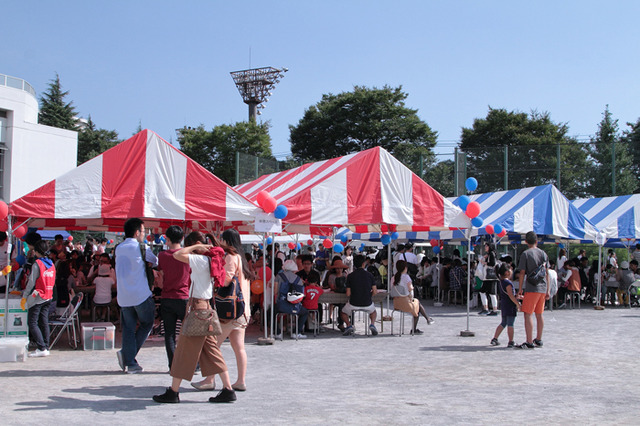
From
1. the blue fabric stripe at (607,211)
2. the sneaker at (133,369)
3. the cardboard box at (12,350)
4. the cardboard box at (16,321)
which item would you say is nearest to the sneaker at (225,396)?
the sneaker at (133,369)

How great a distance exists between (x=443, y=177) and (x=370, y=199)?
1903 centimetres

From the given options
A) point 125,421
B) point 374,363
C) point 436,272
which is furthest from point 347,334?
point 436,272

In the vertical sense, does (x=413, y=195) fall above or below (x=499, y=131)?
below

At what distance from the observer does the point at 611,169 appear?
2561 centimetres

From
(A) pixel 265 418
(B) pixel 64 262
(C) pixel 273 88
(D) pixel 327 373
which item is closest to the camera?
(A) pixel 265 418

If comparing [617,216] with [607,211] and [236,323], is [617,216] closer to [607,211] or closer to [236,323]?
[607,211]

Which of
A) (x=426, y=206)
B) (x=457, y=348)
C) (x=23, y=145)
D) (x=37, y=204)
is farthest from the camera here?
(x=23, y=145)

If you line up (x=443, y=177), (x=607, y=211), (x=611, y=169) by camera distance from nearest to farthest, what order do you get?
(x=607, y=211), (x=611, y=169), (x=443, y=177)

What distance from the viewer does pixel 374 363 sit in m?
7.30

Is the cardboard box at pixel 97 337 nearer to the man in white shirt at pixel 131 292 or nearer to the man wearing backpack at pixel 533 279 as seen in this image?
the man in white shirt at pixel 131 292

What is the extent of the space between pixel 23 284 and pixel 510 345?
279 inches

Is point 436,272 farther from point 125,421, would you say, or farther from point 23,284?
point 125,421

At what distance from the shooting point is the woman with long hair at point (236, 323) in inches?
214

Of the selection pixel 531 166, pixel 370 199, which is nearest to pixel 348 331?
pixel 370 199
